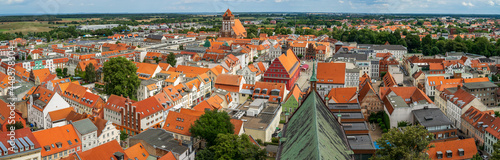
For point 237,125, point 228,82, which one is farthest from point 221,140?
point 228,82

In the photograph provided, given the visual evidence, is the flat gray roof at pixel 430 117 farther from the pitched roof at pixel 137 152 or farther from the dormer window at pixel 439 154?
the pitched roof at pixel 137 152

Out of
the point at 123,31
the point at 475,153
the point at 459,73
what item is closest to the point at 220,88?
the point at 475,153

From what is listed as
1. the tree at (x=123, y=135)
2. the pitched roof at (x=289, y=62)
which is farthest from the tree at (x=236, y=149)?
the pitched roof at (x=289, y=62)

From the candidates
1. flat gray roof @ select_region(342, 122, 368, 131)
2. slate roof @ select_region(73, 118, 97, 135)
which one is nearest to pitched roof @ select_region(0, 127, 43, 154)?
slate roof @ select_region(73, 118, 97, 135)

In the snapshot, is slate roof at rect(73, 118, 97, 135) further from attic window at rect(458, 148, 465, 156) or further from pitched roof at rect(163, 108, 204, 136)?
attic window at rect(458, 148, 465, 156)

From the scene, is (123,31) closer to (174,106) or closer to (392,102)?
(174,106)
